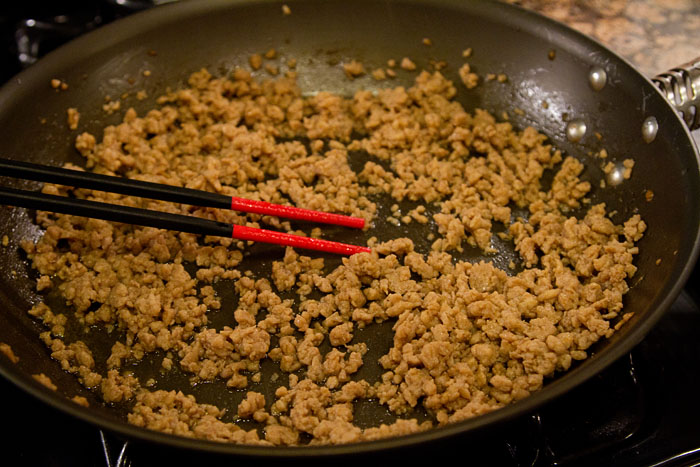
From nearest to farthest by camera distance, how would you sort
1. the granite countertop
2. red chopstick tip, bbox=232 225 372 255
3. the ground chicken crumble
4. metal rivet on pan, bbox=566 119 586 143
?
the ground chicken crumble, red chopstick tip, bbox=232 225 372 255, metal rivet on pan, bbox=566 119 586 143, the granite countertop

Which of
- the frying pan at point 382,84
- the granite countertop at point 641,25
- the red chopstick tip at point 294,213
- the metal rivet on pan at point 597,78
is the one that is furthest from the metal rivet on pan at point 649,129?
the red chopstick tip at point 294,213

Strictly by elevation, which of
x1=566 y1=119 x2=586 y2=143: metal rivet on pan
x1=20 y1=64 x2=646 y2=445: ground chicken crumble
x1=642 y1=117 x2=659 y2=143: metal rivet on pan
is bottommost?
x1=20 y1=64 x2=646 y2=445: ground chicken crumble

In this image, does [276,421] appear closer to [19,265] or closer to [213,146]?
[19,265]

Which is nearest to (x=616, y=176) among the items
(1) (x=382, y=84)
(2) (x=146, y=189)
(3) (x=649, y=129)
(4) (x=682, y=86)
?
(3) (x=649, y=129)

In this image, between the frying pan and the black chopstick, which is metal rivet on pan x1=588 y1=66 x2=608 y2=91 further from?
the black chopstick

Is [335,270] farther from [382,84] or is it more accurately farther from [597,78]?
[597,78]

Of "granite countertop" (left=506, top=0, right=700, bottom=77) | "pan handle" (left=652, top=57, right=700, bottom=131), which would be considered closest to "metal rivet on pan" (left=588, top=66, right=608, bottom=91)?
"pan handle" (left=652, top=57, right=700, bottom=131)

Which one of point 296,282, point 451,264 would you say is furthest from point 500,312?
point 296,282

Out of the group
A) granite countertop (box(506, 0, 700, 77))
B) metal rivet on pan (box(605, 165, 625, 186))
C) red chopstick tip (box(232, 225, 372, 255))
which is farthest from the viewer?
granite countertop (box(506, 0, 700, 77))
